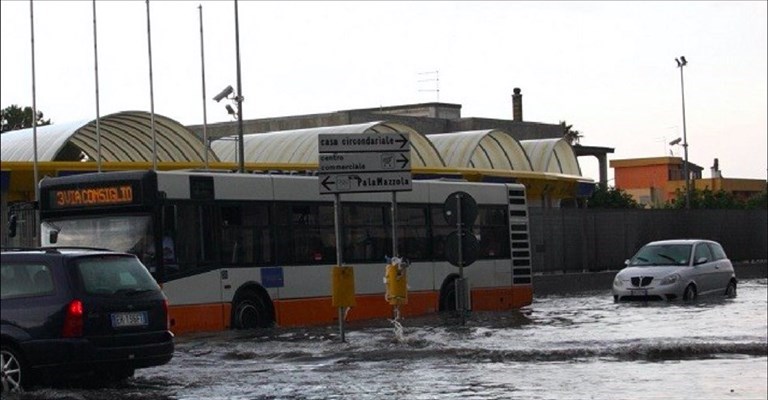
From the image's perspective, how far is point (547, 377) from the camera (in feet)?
53.4

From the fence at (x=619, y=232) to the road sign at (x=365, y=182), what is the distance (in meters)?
23.7

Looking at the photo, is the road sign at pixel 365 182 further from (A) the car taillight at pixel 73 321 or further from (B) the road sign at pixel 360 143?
(A) the car taillight at pixel 73 321

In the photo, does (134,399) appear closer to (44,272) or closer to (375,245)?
(44,272)

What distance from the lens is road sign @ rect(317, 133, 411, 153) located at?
22.1 meters

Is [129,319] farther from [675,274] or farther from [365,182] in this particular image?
[675,274]

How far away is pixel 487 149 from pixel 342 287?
4412 centimetres

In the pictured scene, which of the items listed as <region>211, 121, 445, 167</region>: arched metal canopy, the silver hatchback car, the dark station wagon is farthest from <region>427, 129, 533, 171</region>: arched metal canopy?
the dark station wagon

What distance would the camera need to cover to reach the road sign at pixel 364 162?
22.1 meters

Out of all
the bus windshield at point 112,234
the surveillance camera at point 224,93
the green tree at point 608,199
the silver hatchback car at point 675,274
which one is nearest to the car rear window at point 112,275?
the bus windshield at point 112,234

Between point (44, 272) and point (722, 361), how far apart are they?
7630 millimetres

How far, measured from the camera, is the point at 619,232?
51312 mm

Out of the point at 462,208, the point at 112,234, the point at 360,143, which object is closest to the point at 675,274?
the point at 462,208

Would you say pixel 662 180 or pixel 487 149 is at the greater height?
pixel 662 180

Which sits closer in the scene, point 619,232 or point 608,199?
point 619,232
